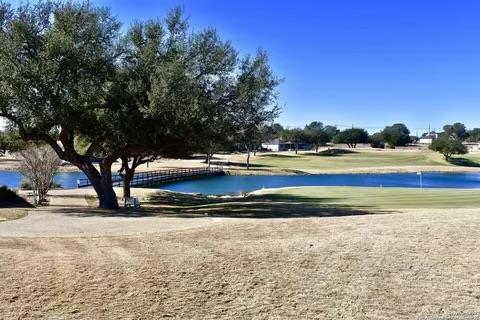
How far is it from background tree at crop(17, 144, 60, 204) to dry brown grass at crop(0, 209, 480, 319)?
84.8 ft

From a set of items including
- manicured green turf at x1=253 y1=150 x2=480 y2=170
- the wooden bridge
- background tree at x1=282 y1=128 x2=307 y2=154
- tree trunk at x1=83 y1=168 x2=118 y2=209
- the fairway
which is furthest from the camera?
background tree at x1=282 y1=128 x2=307 y2=154

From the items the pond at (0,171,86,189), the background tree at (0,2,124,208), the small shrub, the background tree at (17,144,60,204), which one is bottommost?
the pond at (0,171,86,189)

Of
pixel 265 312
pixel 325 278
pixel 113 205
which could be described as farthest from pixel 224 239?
pixel 113 205

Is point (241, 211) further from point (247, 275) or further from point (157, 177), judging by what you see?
point (157, 177)

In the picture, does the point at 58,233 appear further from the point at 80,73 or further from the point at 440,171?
the point at 440,171

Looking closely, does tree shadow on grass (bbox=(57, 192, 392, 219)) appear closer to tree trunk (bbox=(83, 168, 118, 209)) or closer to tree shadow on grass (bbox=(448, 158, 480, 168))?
tree trunk (bbox=(83, 168, 118, 209))

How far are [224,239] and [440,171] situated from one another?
112506 mm

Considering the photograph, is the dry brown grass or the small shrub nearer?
the dry brown grass

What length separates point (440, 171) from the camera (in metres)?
117

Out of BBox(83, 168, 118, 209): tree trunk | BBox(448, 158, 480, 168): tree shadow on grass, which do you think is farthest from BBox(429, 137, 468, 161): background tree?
BBox(83, 168, 118, 209): tree trunk

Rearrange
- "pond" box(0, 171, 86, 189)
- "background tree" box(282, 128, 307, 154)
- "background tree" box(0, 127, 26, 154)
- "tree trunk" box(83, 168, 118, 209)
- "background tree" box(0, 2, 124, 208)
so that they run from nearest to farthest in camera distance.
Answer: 1. "background tree" box(0, 2, 124, 208)
2. "tree trunk" box(83, 168, 118, 209)
3. "background tree" box(0, 127, 26, 154)
4. "pond" box(0, 171, 86, 189)
5. "background tree" box(282, 128, 307, 154)

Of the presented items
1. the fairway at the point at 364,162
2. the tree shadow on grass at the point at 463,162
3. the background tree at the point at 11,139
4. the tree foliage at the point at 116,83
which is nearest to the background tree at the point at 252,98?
the tree foliage at the point at 116,83

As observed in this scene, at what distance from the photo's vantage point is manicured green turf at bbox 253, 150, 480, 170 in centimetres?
12606

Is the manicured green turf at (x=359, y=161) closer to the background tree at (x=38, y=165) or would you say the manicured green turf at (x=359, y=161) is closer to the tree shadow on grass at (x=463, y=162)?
the tree shadow on grass at (x=463, y=162)
